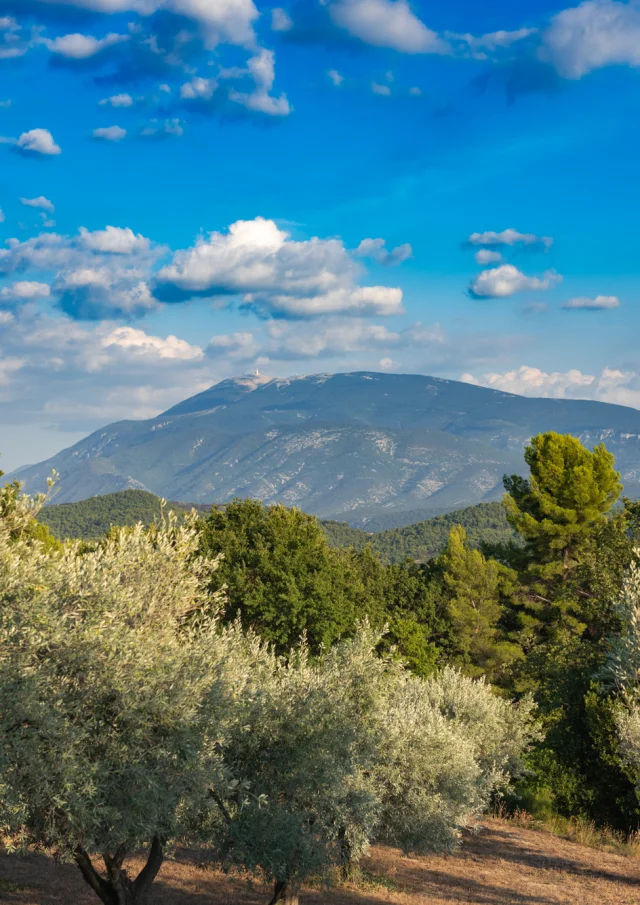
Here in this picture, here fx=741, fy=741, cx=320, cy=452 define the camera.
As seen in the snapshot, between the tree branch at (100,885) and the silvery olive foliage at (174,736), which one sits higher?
the silvery olive foliage at (174,736)

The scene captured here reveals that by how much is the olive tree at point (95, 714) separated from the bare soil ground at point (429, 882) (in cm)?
812

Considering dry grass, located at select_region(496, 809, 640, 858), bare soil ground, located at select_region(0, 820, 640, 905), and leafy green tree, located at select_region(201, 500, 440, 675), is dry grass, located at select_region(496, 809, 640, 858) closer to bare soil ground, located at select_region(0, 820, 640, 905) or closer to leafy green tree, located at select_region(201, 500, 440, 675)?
bare soil ground, located at select_region(0, 820, 640, 905)

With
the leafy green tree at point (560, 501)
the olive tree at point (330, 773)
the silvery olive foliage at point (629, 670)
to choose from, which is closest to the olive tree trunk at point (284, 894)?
the olive tree at point (330, 773)

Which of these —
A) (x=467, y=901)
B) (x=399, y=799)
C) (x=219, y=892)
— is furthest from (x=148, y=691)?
(x=467, y=901)

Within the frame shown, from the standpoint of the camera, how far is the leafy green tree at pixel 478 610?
201 ft

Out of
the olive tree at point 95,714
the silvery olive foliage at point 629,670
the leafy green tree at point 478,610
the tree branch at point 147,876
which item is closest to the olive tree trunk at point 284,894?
the tree branch at point 147,876

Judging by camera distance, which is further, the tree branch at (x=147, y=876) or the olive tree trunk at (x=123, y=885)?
the tree branch at (x=147, y=876)

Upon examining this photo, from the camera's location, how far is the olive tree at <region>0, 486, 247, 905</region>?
1161cm

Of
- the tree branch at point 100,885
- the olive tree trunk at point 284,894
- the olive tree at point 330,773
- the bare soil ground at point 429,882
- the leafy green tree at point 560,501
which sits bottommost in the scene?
the bare soil ground at point 429,882

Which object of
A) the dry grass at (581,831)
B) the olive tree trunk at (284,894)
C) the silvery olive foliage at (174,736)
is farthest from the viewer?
the dry grass at (581,831)

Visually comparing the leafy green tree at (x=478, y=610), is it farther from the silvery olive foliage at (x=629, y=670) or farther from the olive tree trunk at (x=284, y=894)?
the olive tree trunk at (x=284, y=894)

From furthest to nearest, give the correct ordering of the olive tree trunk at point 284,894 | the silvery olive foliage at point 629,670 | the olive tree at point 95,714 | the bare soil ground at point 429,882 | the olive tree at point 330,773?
the silvery olive foliage at point 629,670, the bare soil ground at point 429,882, the olive tree trunk at point 284,894, the olive tree at point 330,773, the olive tree at point 95,714

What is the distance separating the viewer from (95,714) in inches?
487

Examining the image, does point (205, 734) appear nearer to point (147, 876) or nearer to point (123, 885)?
point (147, 876)
